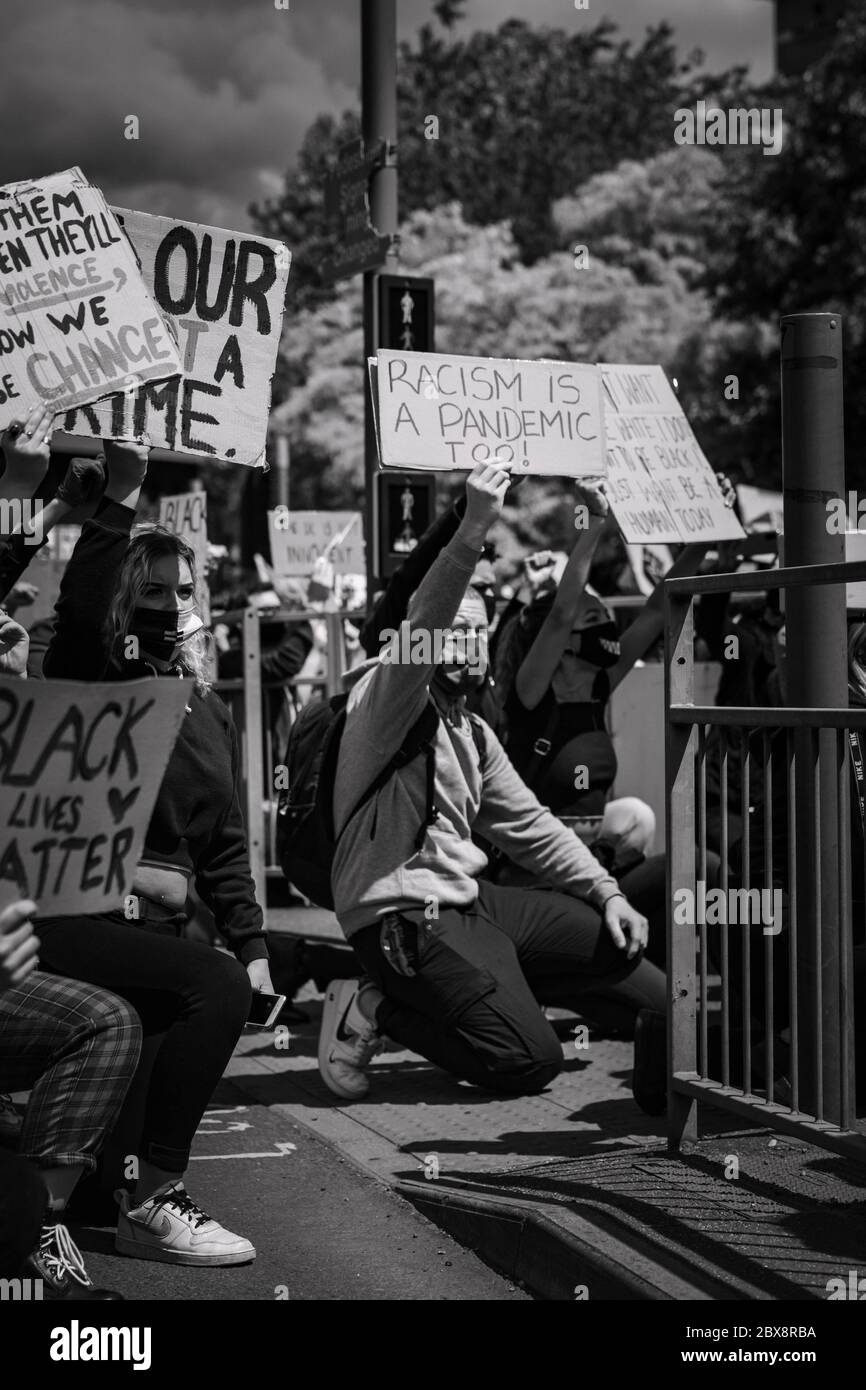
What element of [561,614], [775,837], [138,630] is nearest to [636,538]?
[561,614]

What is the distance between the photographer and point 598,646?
246 inches

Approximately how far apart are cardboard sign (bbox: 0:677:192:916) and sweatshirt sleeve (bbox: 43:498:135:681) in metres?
1.04

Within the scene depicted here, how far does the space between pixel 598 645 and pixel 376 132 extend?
8.91ft

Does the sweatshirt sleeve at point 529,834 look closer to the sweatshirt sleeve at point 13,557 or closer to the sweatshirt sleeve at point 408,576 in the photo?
the sweatshirt sleeve at point 408,576

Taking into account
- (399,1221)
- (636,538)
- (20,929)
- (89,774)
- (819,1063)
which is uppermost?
(636,538)

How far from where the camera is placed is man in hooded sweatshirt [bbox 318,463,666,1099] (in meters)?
5.15

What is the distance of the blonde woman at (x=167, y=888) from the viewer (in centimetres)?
392

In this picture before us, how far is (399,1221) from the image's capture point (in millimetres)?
4305

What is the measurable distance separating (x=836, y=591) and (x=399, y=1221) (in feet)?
6.62

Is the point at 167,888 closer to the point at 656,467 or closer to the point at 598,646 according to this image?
the point at 598,646

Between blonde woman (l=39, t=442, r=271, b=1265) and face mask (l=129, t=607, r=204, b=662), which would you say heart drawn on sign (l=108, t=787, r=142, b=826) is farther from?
face mask (l=129, t=607, r=204, b=662)

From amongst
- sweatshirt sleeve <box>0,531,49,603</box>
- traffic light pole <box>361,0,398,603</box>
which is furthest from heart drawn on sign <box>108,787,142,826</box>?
traffic light pole <box>361,0,398,603</box>
